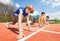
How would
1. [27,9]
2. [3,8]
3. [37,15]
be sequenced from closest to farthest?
1. [27,9]
2. [3,8]
3. [37,15]

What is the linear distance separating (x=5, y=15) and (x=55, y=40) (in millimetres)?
6158

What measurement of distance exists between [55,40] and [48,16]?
801 cm

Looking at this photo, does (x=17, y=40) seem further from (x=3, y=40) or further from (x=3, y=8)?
(x=3, y=8)

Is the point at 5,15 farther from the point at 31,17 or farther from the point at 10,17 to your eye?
the point at 31,17

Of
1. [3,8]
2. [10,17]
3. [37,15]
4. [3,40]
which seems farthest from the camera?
[37,15]

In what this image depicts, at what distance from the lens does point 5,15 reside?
9773 mm

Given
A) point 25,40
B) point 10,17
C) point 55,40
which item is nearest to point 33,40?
point 25,40

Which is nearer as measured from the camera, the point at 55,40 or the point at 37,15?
the point at 55,40

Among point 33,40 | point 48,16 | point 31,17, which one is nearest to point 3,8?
point 31,17

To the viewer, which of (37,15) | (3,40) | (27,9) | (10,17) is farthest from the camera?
(37,15)

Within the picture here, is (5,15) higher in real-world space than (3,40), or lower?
higher

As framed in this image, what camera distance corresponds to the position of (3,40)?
12.3 feet

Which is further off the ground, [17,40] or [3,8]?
[3,8]

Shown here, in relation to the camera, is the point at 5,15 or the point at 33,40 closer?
the point at 33,40
